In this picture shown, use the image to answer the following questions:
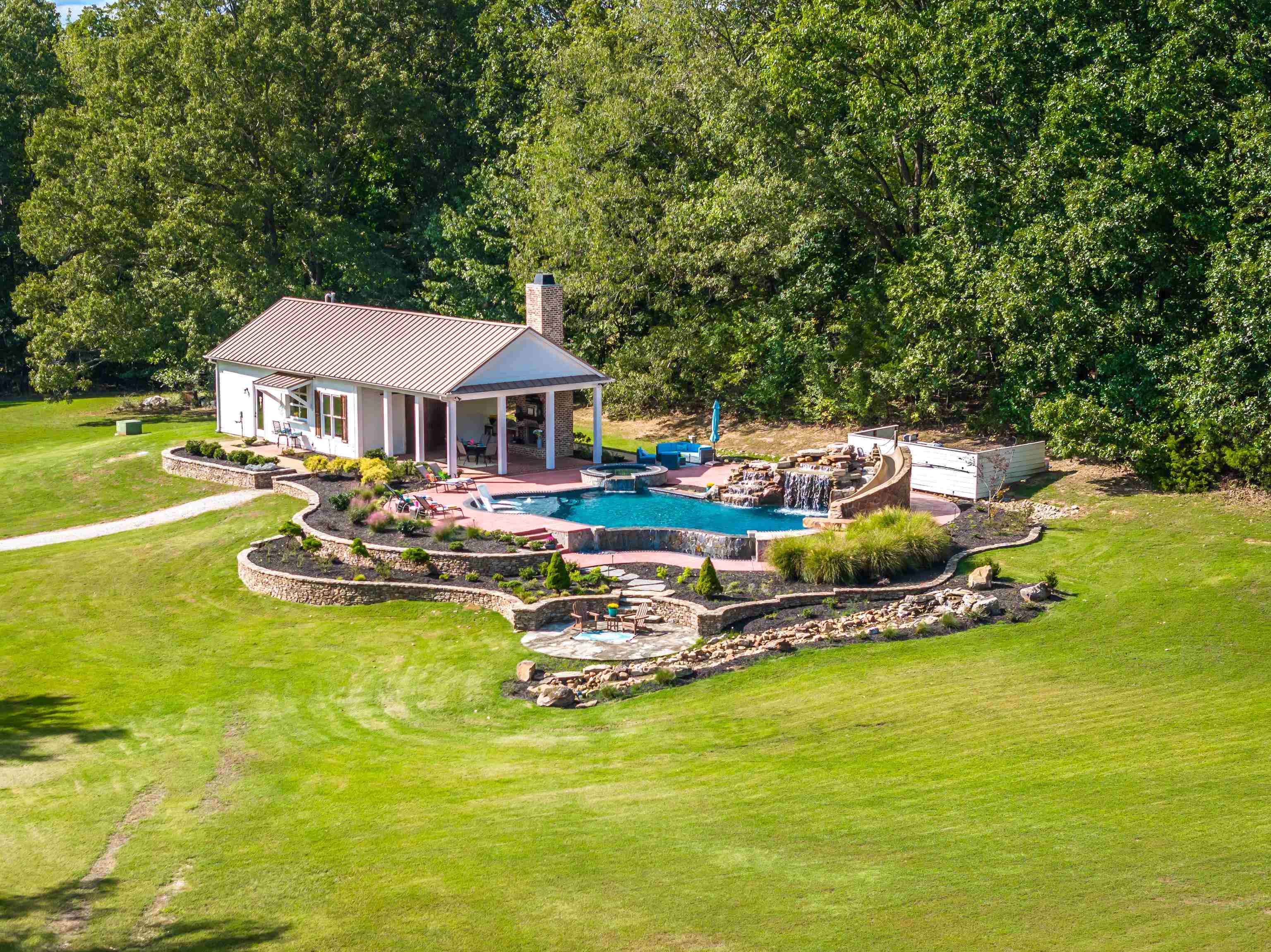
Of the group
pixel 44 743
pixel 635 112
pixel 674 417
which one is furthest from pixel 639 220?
pixel 44 743

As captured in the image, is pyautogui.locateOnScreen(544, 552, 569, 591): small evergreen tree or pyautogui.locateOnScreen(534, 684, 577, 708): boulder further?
pyautogui.locateOnScreen(544, 552, 569, 591): small evergreen tree

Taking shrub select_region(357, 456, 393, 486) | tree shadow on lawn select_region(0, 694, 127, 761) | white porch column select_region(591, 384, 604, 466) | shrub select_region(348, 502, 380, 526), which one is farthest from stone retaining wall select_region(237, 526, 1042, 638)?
white porch column select_region(591, 384, 604, 466)

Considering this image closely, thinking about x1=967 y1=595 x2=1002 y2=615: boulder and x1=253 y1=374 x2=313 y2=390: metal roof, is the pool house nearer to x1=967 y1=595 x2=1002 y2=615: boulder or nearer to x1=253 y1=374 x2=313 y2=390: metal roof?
x1=253 y1=374 x2=313 y2=390: metal roof

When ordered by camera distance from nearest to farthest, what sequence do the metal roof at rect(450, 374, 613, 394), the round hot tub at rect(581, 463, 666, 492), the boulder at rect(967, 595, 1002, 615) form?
the boulder at rect(967, 595, 1002, 615) < the round hot tub at rect(581, 463, 666, 492) < the metal roof at rect(450, 374, 613, 394)

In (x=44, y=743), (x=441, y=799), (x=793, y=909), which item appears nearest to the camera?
(x=793, y=909)

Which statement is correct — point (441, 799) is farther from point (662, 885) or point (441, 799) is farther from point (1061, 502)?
point (1061, 502)

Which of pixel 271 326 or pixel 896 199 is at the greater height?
pixel 896 199

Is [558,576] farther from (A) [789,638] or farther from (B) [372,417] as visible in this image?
(B) [372,417]

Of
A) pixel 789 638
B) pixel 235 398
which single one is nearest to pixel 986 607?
pixel 789 638
